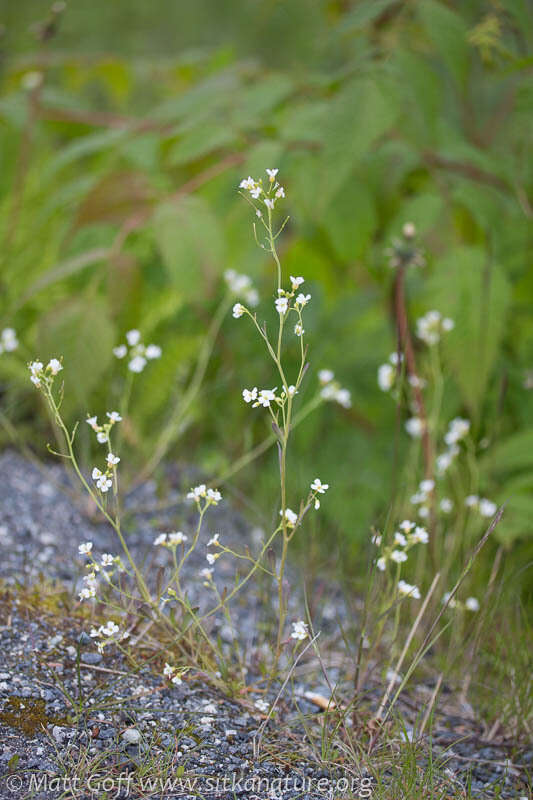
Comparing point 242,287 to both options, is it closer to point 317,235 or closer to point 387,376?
point 387,376

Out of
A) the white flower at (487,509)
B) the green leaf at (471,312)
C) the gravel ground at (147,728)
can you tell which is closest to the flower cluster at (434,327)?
the green leaf at (471,312)

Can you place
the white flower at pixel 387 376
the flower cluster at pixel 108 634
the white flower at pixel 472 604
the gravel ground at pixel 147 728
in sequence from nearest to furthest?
the gravel ground at pixel 147 728 < the flower cluster at pixel 108 634 < the white flower at pixel 472 604 < the white flower at pixel 387 376

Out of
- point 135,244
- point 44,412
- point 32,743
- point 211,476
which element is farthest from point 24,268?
point 32,743

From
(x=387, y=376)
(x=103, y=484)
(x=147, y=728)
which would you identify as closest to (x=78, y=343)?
(x=103, y=484)

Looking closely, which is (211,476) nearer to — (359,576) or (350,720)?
(359,576)

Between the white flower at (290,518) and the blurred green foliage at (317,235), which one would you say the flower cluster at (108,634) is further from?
the blurred green foliage at (317,235)

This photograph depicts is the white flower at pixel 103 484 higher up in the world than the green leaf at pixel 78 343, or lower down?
lower down

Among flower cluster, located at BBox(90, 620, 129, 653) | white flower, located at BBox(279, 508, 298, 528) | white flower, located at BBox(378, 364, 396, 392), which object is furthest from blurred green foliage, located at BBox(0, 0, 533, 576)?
flower cluster, located at BBox(90, 620, 129, 653)

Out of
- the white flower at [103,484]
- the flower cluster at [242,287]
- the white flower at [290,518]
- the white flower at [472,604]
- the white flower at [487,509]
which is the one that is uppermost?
the flower cluster at [242,287]
